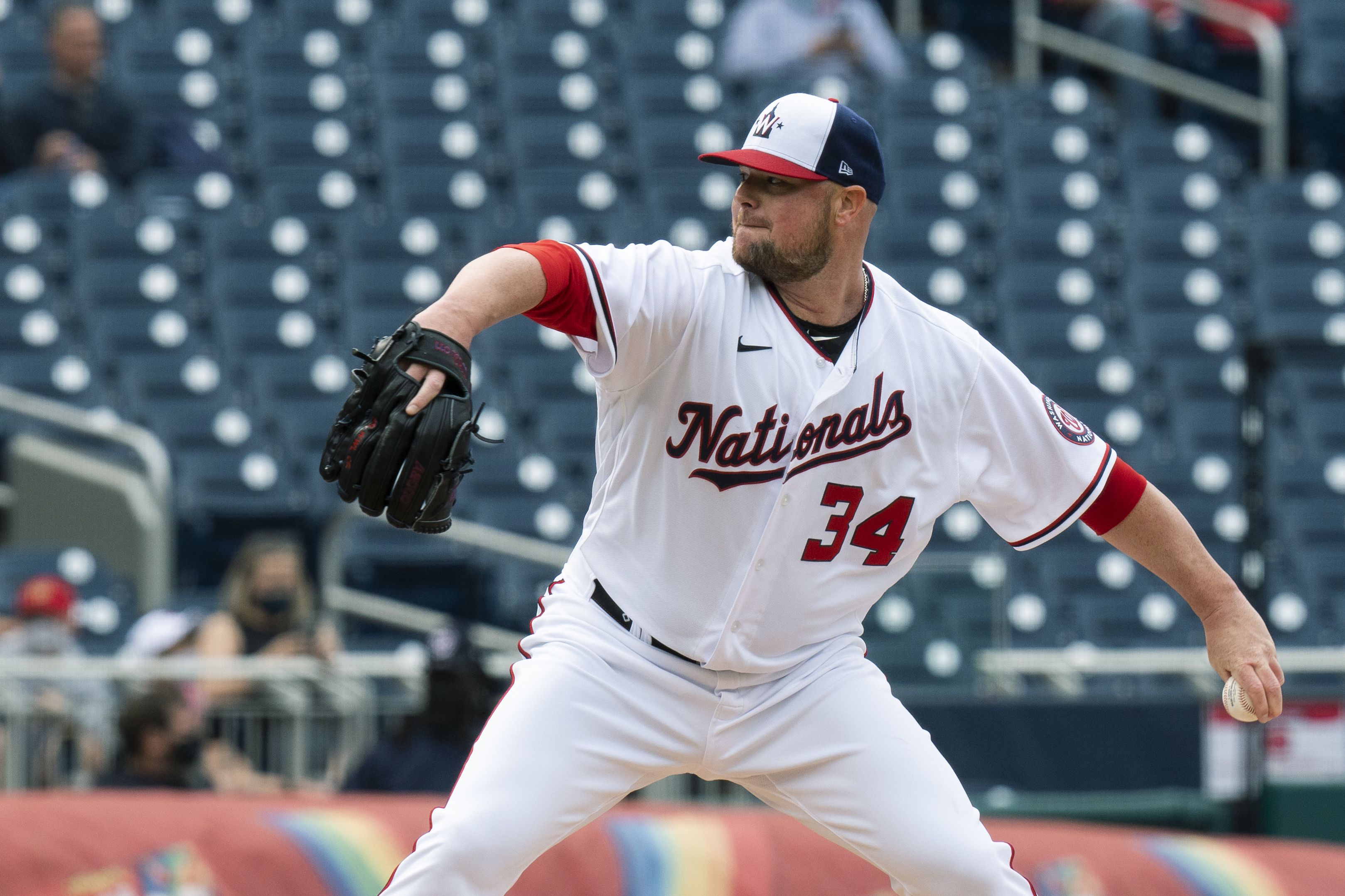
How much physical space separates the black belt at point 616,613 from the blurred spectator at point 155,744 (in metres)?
2.69

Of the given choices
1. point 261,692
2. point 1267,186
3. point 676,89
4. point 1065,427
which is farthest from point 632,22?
point 1065,427

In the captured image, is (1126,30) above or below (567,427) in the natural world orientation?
above

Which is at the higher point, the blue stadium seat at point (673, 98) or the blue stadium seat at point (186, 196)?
the blue stadium seat at point (673, 98)

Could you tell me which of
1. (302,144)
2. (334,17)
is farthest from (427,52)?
(302,144)

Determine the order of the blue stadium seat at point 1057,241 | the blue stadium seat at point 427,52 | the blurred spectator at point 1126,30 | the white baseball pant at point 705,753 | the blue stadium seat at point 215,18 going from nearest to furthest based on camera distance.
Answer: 1. the white baseball pant at point 705,753
2. the blue stadium seat at point 1057,241
3. the blue stadium seat at point 427,52
4. the blue stadium seat at point 215,18
5. the blurred spectator at point 1126,30

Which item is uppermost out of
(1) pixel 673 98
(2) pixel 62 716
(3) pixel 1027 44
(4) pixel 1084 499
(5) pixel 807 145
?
(3) pixel 1027 44

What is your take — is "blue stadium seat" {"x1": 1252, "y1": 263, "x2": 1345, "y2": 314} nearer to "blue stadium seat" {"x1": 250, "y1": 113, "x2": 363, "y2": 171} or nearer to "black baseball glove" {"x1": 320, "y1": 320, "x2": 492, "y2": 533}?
"blue stadium seat" {"x1": 250, "y1": 113, "x2": 363, "y2": 171}

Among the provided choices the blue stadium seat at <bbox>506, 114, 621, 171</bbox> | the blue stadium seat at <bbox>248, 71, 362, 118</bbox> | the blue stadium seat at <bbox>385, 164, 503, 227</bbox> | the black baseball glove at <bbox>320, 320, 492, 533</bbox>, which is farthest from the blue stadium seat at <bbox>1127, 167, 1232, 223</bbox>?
the black baseball glove at <bbox>320, 320, 492, 533</bbox>

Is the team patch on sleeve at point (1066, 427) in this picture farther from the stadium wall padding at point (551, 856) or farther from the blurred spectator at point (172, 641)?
the blurred spectator at point (172, 641)

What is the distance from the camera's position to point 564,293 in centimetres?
317

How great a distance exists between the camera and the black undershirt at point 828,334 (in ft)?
11.5

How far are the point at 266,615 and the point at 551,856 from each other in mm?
1868

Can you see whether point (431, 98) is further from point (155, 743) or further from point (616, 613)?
point (616, 613)

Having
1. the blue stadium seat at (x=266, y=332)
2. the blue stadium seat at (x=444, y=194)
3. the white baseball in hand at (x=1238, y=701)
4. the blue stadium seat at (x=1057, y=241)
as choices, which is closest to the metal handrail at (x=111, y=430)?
the blue stadium seat at (x=266, y=332)
